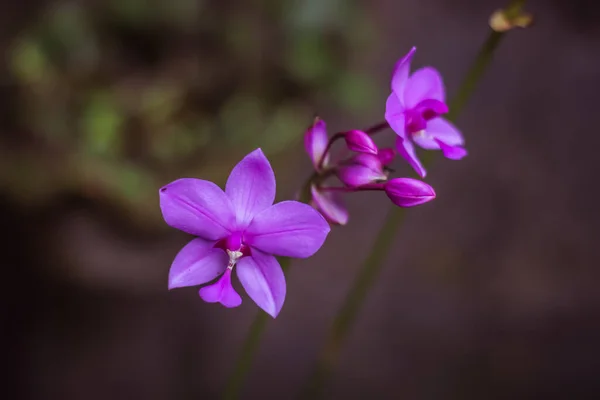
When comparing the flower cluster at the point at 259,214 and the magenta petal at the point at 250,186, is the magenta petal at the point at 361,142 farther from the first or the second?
the magenta petal at the point at 250,186

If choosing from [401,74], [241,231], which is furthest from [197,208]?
[401,74]

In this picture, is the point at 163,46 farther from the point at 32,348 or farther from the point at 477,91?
the point at 477,91

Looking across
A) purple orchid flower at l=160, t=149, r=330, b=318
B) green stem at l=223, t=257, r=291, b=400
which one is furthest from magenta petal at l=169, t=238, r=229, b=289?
green stem at l=223, t=257, r=291, b=400

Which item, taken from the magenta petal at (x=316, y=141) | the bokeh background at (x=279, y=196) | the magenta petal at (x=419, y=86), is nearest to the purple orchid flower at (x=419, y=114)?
the magenta petal at (x=419, y=86)

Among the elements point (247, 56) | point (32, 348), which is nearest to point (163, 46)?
point (247, 56)

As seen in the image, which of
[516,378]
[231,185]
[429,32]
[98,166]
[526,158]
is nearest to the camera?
[231,185]

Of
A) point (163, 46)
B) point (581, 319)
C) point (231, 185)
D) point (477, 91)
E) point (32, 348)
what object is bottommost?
point (32, 348)

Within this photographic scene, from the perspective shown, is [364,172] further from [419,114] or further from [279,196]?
[279,196]
